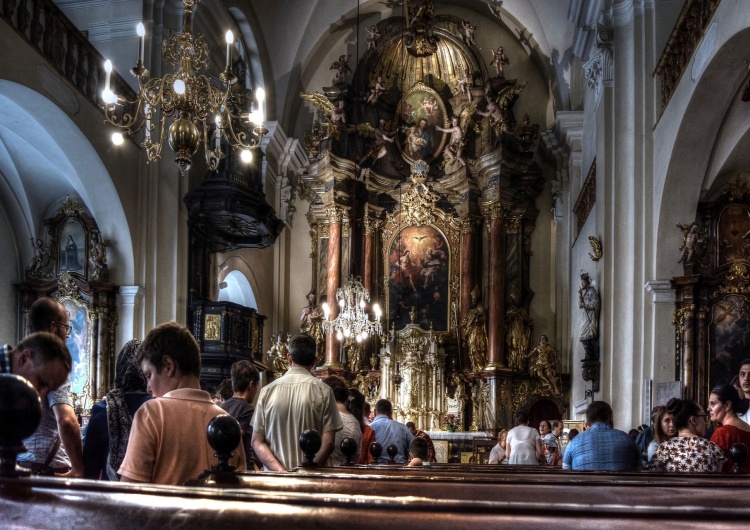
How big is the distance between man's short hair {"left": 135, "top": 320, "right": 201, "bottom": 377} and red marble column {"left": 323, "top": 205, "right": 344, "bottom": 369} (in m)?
15.3

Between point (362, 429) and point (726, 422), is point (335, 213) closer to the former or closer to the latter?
point (362, 429)

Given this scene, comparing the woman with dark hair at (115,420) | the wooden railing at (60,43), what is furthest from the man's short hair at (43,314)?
the wooden railing at (60,43)

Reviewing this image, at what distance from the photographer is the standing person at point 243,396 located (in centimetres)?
501

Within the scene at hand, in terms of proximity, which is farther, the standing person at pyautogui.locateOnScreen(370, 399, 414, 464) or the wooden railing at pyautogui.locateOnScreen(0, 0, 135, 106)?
the wooden railing at pyautogui.locateOnScreen(0, 0, 135, 106)

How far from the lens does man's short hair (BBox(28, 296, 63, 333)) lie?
4.20 metres

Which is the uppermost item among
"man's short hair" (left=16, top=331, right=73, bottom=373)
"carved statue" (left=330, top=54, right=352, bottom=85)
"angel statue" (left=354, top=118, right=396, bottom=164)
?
"carved statue" (left=330, top=54, right=352, bottom=85)

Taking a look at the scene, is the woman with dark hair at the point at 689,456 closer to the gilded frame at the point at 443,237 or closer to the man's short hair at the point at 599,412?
the man's short hair at the point at 599,412

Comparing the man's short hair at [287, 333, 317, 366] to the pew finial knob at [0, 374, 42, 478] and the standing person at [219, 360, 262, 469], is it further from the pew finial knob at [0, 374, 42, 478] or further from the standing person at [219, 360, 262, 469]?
the pew finial knob at [0, 374, 42, 478]

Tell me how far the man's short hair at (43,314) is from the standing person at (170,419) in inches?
57.7

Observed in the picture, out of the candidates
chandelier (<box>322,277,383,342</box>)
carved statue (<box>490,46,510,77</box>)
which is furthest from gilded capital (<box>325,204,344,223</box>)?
carved statue (<box>490,46,510,77</box>)

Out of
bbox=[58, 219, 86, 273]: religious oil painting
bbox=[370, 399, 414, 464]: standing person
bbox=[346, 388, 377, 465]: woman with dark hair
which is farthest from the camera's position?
bbox=[58, 219, 86, 273]: religious oil painting

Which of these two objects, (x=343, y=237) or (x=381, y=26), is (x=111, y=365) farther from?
(x=381, y=26)

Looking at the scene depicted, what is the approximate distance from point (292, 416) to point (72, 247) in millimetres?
9371

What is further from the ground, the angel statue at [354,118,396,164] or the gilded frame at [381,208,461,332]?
the angel statue at [354,118,396,164]
